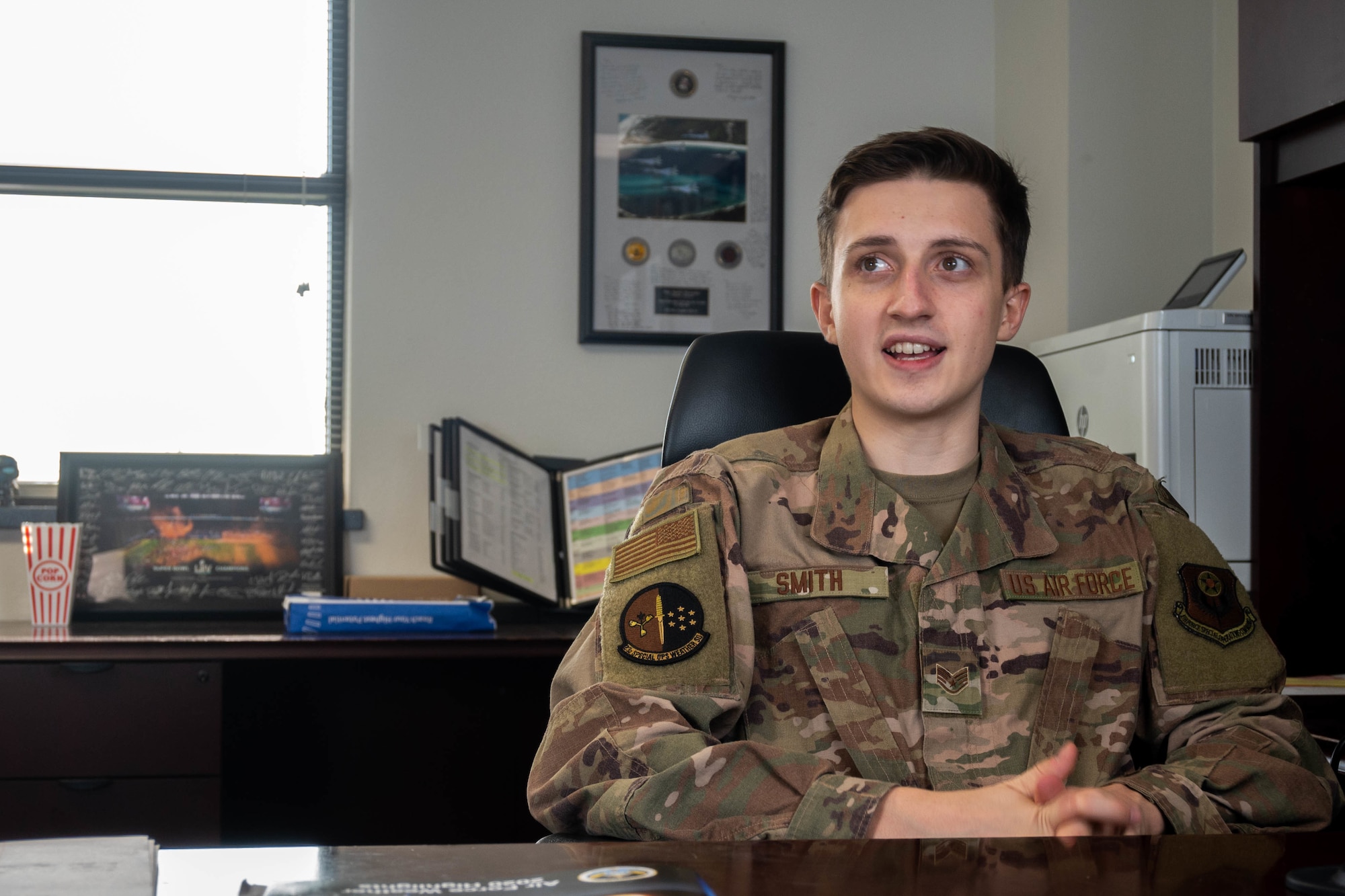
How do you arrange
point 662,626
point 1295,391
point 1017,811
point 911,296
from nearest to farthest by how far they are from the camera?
point 1017,811 → point 662,626 → point 911,296 → point 1295,391

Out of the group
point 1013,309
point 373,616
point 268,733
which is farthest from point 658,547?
point 268,733

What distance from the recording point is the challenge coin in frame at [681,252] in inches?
100

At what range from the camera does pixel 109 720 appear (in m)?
1.90

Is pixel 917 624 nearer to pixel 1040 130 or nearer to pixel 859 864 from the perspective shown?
pixel 859 864

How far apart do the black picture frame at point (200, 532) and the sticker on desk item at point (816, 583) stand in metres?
1.43

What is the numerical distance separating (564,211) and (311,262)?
571 mm

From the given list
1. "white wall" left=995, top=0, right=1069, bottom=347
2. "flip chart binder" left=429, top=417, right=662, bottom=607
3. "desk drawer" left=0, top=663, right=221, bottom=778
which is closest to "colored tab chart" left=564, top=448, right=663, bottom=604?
"flip chart binder" left=429, top=417, right=662, bottom=607

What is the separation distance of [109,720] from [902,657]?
4.56 feet

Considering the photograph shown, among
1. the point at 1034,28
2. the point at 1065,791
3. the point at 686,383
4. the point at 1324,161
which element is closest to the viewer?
the point at 1065,791

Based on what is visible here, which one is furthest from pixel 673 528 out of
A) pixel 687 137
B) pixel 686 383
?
pixel 687 137

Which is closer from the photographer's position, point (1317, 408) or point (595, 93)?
point (1317, 408)

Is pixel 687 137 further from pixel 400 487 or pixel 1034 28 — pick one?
pixel 400 487

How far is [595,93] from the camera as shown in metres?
2.52

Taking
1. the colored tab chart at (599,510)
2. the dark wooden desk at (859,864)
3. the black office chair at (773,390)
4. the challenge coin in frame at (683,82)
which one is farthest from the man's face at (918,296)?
the challenge coin in frame at (683,82)
